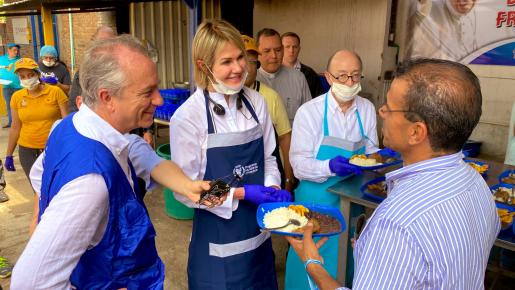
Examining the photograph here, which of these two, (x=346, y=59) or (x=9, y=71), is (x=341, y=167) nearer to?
(x=346, y=59)

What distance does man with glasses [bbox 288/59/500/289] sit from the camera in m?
1.00

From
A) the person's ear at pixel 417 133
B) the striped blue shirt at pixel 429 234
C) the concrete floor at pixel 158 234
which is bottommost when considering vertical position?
the concrete floor at pixel 158 234

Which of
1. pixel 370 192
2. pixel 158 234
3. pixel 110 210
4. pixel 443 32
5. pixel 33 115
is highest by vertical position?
pixel 443 32

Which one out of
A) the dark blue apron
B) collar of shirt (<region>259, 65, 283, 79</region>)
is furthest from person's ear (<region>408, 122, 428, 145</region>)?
collar of shirt (<region>259, 65, 283, 79</region>)

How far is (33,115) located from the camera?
3.96 meters

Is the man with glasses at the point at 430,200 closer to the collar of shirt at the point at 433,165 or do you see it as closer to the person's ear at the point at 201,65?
the collar of shirt at the point at 433,165

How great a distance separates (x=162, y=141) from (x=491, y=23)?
5.68 metres

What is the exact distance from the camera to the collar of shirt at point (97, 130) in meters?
1.27

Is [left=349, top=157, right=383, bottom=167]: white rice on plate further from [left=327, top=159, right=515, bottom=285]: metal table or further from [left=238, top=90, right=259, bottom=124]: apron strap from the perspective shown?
[left=238, top=90, right=259, bottom=124]: apron strap

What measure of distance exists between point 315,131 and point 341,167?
33cm

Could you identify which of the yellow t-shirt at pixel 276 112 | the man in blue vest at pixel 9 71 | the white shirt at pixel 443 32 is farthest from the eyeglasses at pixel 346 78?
the man in blue vest at pixel 9 71

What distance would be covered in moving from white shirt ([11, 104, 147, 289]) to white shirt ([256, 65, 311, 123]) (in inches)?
114

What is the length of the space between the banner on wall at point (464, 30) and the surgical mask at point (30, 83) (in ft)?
15.1

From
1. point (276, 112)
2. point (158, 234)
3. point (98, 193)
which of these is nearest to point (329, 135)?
point (276, 112)
